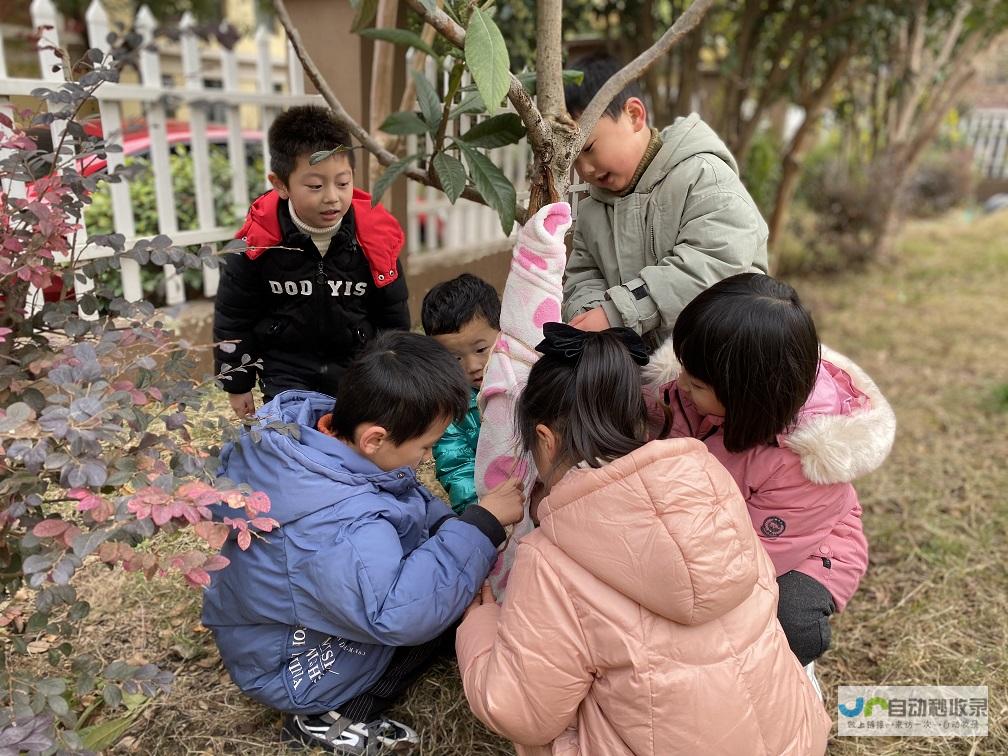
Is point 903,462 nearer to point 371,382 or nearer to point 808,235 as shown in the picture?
point 371,382

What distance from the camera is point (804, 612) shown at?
170 centimetres

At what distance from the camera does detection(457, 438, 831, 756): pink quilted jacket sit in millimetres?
1231

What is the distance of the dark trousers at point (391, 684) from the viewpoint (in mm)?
1733

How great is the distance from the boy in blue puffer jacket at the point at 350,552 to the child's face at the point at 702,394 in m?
0.43

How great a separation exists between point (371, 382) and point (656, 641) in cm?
72

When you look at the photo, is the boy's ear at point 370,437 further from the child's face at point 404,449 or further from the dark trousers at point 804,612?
the dark trousers at point 804,612

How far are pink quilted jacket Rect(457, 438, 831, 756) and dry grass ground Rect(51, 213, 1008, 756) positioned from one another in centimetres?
59

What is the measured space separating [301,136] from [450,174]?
1.75 feet

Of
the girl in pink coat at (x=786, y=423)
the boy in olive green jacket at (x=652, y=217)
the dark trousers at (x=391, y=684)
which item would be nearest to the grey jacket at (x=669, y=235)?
the boy in olive green jacket at (x=652, y=217)

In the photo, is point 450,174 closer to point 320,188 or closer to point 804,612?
point 320,188

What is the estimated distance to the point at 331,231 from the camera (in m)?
2.15

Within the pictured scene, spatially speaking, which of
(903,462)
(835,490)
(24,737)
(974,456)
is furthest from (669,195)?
(974,456)

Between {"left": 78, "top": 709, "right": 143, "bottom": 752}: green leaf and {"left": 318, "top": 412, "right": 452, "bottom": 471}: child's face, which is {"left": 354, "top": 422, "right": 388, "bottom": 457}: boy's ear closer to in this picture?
{"left": 318, "top": 412, "right": 452, "bottom": 471}: child's face

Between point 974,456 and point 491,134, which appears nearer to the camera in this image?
point 491,134
